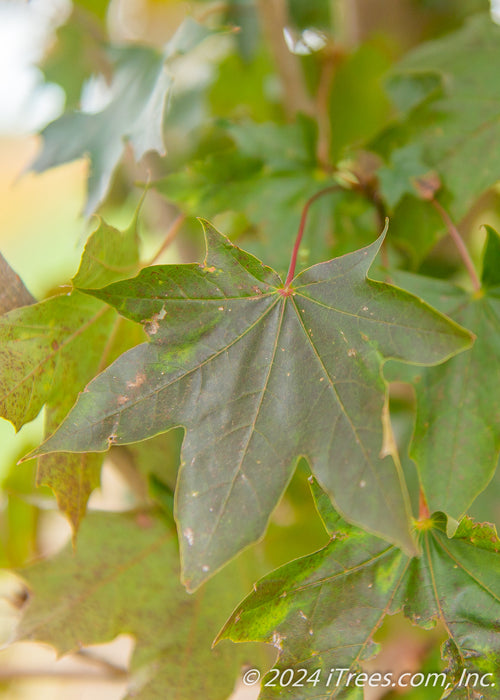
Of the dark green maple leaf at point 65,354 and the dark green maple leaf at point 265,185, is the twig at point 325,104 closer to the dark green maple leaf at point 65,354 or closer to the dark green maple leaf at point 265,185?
the dark green maple leaf at point 265,185

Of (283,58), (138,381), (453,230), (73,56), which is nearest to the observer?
(138,381)

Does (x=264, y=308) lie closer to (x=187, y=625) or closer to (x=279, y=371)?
(x=279, y=371)

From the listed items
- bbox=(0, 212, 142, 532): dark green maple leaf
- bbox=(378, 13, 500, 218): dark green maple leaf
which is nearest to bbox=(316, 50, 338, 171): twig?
bbox=(378, 13, 500, 218): dark green maple leaf

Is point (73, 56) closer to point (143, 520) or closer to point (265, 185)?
point (265, 185)

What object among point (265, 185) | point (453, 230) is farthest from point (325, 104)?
point (453, 230)

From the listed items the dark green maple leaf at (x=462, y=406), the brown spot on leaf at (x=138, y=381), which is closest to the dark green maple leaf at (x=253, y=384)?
the brown spot on leaf at (x=138, y=381)

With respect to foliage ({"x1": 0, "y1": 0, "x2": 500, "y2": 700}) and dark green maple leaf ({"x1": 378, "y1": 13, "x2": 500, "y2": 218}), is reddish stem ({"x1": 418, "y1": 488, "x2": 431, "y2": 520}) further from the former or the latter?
dark green maple leaf ({"x1": 378, "y1": 13, "x2": 500, "y2": 218})
